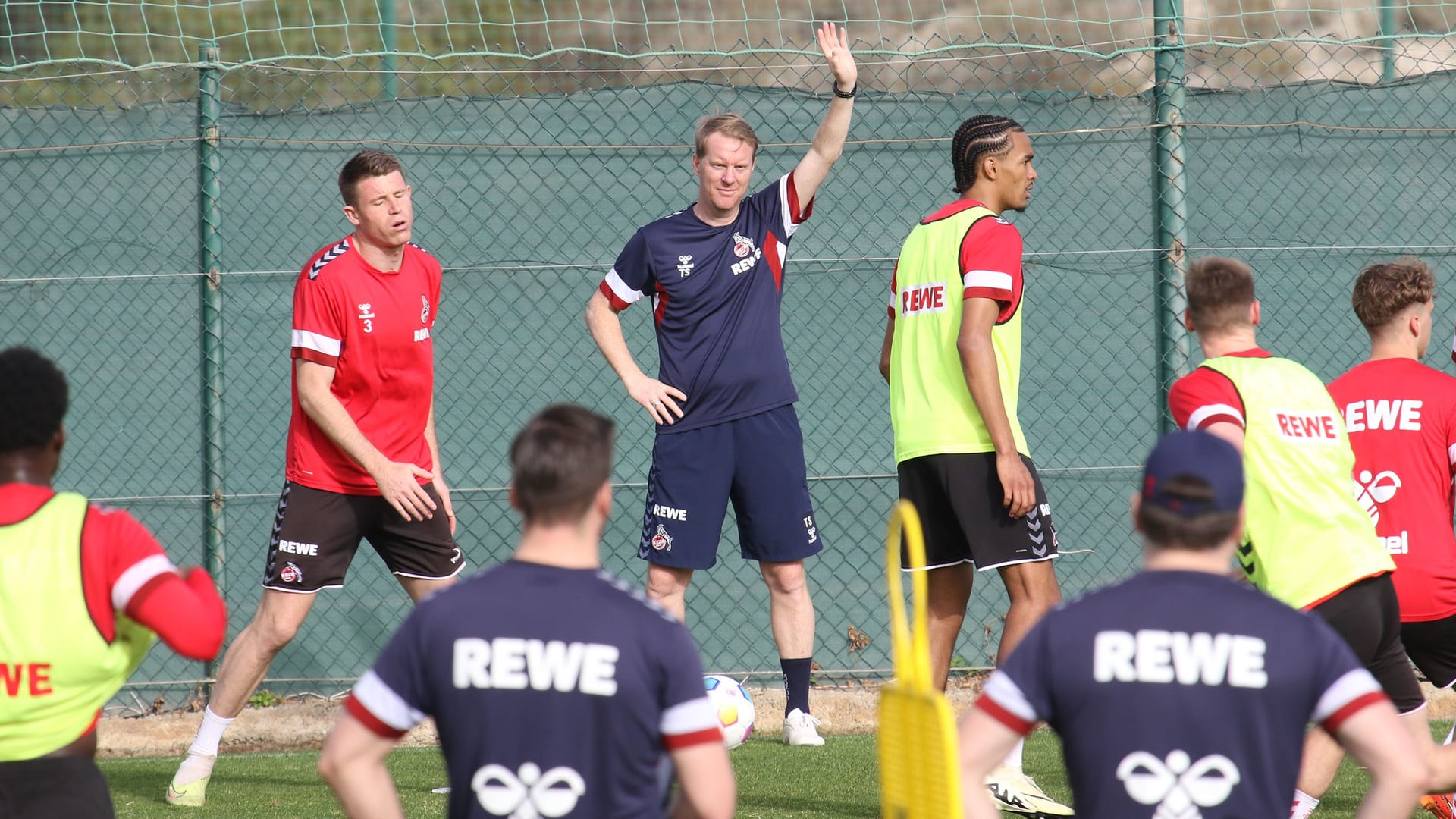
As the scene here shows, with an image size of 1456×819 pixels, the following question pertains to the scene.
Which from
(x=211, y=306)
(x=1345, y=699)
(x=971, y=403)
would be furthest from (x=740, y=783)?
(x=211, y=306)

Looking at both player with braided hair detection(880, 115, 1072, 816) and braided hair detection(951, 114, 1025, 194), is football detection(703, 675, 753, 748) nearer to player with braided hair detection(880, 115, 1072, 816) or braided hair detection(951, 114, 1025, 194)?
player with braided hair detection(880, 115, 1072, 816)

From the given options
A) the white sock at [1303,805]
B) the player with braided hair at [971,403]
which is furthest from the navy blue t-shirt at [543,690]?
the player with braided hair at [971,403]

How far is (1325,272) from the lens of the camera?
22.9 ft

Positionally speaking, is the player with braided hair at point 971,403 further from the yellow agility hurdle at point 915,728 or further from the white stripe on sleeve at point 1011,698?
the yellow agility hurdle at point 915,728

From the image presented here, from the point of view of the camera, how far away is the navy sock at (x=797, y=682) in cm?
577

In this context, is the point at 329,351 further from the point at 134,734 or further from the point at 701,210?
the point at 134,734

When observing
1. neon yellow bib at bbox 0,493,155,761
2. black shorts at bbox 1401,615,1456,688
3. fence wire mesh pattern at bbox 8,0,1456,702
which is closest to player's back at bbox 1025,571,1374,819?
neon yellow bib at bbox 0,493,155,761

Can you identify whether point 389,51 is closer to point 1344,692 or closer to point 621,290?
point 621,290

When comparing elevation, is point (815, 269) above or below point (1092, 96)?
below

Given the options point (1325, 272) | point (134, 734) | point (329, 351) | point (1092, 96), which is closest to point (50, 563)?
point (329, 351)

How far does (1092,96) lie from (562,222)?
2572mm

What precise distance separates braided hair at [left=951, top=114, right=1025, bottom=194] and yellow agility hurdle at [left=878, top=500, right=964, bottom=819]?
2.93 meters

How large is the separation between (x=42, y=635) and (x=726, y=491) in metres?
3.31

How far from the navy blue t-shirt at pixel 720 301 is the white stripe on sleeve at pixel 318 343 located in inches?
45.1
